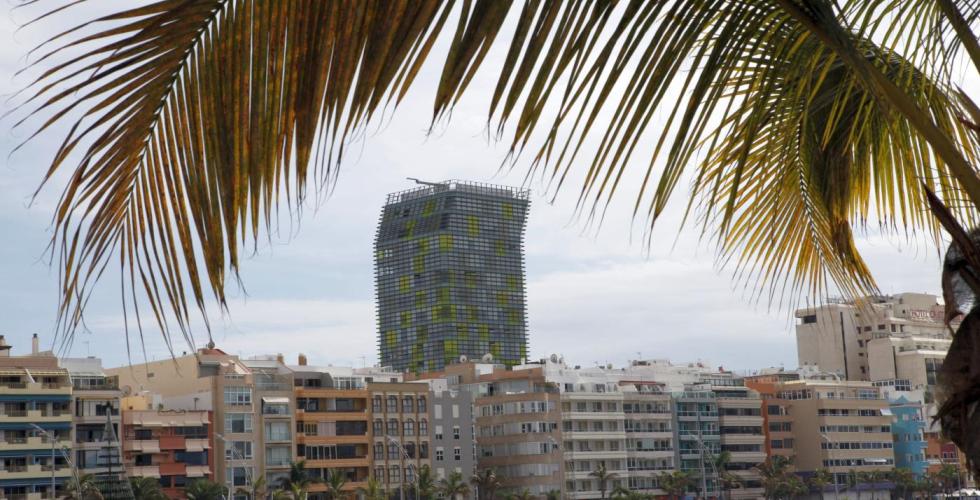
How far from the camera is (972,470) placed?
1746mm

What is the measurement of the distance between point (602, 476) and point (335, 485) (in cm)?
1809

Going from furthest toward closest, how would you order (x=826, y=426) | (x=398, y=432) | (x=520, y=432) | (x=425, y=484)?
(x=826, y=426)
(x=520, y=432)
(x=398, y=432)
(x=425, y=484)

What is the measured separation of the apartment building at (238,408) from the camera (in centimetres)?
6269

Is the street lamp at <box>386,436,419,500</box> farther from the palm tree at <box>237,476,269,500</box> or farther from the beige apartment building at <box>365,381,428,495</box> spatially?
the palm tree at <box>237,476,269,500</box>

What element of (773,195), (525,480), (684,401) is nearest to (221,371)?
(525,480)

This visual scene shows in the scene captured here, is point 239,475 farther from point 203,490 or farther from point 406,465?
point 406,465

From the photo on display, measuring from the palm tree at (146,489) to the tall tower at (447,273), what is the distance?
12056 cm

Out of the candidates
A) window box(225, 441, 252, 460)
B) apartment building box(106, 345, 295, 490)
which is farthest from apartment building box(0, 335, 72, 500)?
window box(225, 441, 252, 460)

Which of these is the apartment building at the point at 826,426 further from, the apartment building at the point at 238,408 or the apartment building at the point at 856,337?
the apartment building at the point at 238,408

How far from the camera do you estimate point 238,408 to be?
209 feet

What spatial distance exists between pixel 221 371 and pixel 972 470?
65649 mm

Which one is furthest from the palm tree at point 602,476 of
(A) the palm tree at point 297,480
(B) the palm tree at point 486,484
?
(A) the palm tree at point 297,480

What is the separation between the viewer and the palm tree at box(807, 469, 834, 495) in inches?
3349

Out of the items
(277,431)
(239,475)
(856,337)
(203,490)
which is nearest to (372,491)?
(277,431)
